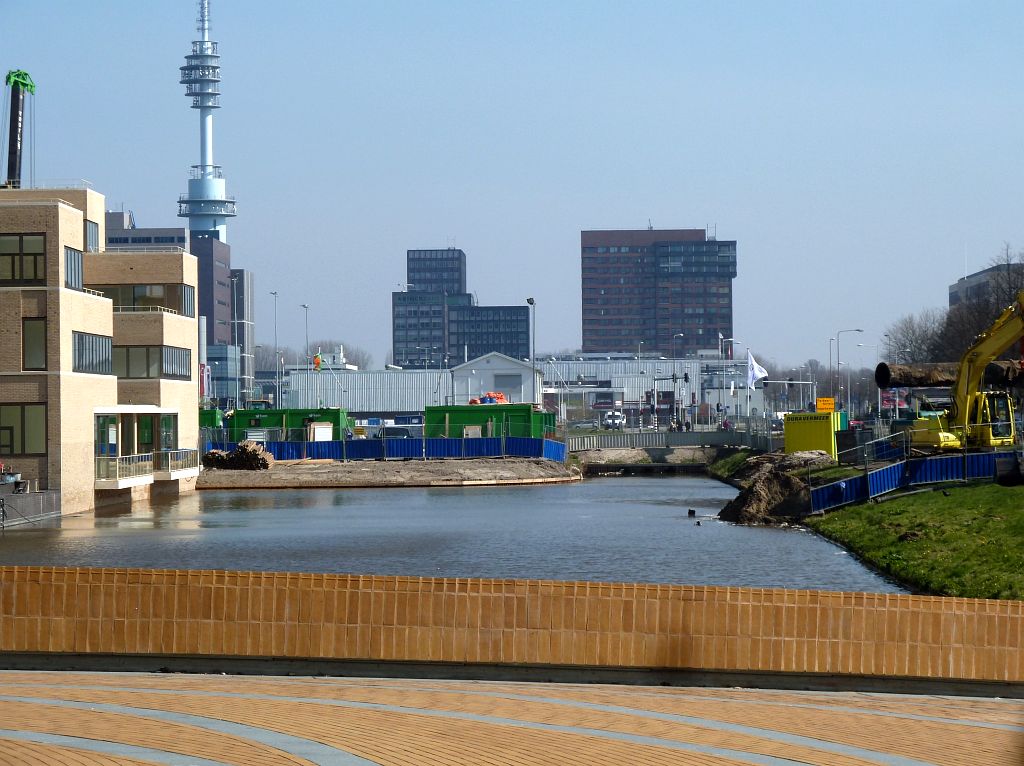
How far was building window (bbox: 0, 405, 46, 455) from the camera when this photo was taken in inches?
1774

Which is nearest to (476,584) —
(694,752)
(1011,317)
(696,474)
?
(694,752)

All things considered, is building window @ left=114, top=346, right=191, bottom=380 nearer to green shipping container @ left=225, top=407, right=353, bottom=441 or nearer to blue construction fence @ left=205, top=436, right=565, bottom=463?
blue construction fence @ left=205, top=436, right=565, bottom=463

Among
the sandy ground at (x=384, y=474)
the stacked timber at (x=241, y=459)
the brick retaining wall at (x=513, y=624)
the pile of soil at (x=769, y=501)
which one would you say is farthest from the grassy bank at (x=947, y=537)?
the stacked timber at (x=241, y=459)

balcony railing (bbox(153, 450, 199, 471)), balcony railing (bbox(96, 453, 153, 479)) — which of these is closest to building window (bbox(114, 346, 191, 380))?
balcony railing (bbox(153, 450, 199, 471))

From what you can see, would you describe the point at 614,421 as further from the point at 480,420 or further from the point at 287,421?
the point at 287,421

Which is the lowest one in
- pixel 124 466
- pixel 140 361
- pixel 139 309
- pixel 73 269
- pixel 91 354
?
pixel 124 466

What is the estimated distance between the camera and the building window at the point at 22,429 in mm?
45062

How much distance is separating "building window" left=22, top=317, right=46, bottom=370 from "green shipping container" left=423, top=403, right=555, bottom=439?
4347 cm

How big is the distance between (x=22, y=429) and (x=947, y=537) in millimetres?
29839

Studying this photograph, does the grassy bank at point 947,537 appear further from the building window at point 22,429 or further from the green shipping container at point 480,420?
the green shipping container at point 480,420

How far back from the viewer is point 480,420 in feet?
292

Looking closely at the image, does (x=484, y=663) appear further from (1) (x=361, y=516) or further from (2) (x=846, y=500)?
(1) (x=361, y=516)

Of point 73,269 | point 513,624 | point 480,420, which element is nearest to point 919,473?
point 73,269

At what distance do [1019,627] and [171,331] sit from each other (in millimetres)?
51106
